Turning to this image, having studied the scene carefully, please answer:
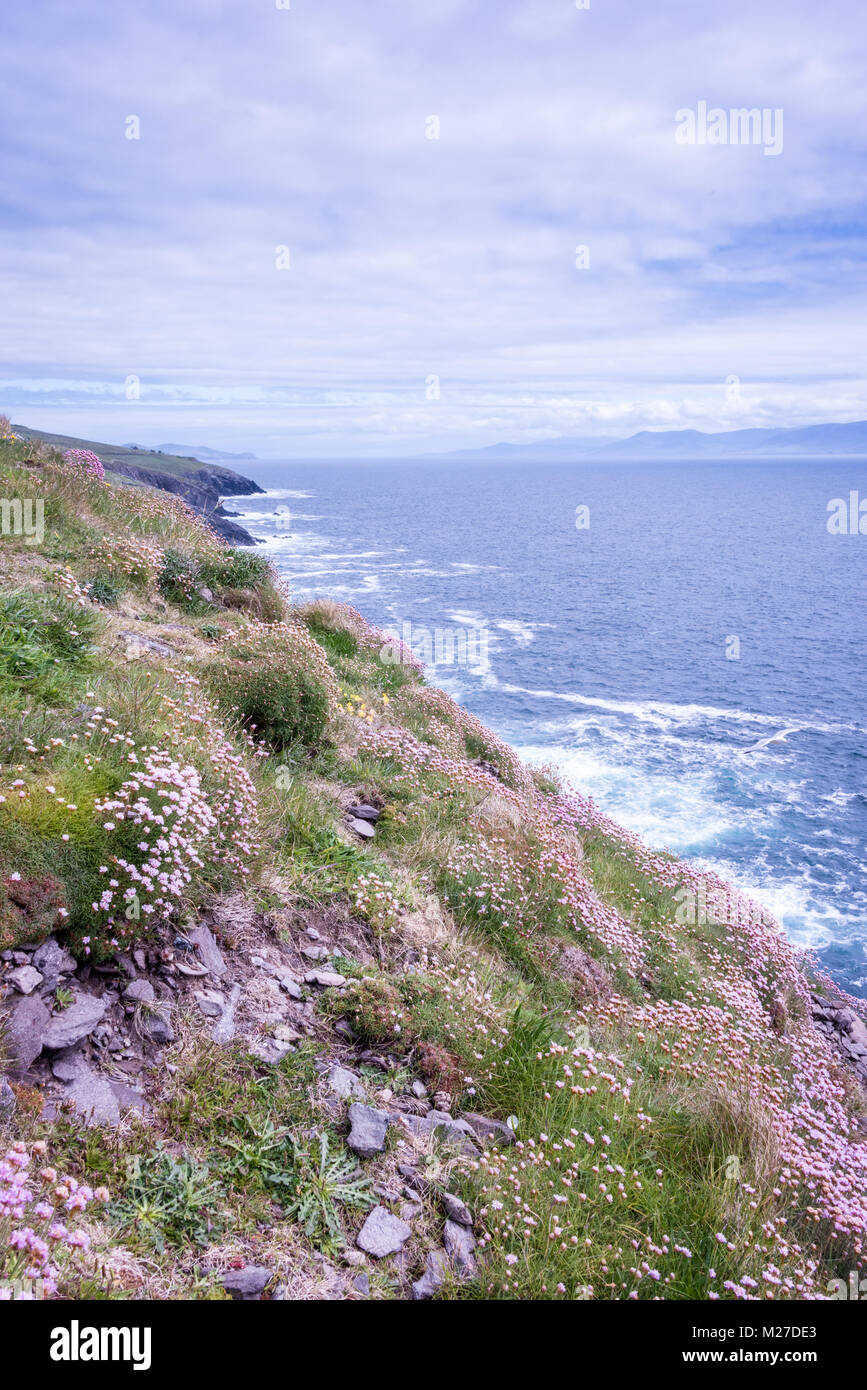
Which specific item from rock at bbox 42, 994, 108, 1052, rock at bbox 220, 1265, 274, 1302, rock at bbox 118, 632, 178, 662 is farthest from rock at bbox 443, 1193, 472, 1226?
rock at bbox 118, 632, 178, 662

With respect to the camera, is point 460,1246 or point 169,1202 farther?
point 460,1246

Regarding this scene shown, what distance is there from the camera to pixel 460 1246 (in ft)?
13.1

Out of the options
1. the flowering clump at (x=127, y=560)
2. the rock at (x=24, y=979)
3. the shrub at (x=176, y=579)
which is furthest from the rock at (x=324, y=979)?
the shrub at (x=176, y=579)

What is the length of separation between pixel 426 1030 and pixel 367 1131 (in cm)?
110

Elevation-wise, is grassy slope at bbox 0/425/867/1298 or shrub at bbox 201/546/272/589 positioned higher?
shrub at bbox 201/546/272/589

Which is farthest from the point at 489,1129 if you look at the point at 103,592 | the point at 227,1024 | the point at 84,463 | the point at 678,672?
the point at 678,672

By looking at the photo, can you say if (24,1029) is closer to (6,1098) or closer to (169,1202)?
(6,1098)

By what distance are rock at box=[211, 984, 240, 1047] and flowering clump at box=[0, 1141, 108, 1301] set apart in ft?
4.97

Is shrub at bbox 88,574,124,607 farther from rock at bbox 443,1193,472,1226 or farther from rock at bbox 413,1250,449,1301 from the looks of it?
rock at bbox 413,1250,449,1301

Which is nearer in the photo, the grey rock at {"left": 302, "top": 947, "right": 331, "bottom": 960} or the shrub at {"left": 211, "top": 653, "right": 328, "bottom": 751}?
the grey rock at {"left": 302, "top": 947, "right": 331, "bottom": 960}

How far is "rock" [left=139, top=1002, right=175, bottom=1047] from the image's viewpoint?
15.0 ft

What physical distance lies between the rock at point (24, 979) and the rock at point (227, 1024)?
116cm

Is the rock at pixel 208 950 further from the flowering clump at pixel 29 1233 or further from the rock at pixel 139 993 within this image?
the flowering clump at pixel 29 1233
